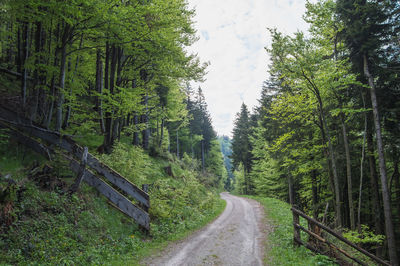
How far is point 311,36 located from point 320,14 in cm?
129

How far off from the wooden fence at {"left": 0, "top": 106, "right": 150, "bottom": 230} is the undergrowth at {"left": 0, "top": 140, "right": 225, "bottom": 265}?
0.46m

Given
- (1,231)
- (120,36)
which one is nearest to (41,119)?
(120,36)

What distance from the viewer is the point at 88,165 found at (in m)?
8.83

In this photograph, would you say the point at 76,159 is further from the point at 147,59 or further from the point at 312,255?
the point at 312,255

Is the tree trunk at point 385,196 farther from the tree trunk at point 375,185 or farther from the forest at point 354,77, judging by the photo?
the tree trunk at point 375,185

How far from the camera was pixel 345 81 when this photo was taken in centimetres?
1103

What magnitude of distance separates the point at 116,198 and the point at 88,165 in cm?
185

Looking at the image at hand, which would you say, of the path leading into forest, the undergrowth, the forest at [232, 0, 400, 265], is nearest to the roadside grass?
the path leading into forest

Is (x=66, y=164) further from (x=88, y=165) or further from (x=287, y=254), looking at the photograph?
(x=287, y=254)

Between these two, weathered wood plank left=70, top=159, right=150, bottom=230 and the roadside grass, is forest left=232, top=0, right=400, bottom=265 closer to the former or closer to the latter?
the roadside grass

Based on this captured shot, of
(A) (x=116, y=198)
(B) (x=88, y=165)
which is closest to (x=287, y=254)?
(A) (x=116, y=198)

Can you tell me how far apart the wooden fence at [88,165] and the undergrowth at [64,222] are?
456 millimetres

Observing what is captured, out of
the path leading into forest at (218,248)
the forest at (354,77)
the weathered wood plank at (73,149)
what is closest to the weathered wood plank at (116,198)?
the weathered wood plank at (73,149)

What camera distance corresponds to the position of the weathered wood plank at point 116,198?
329 inches
